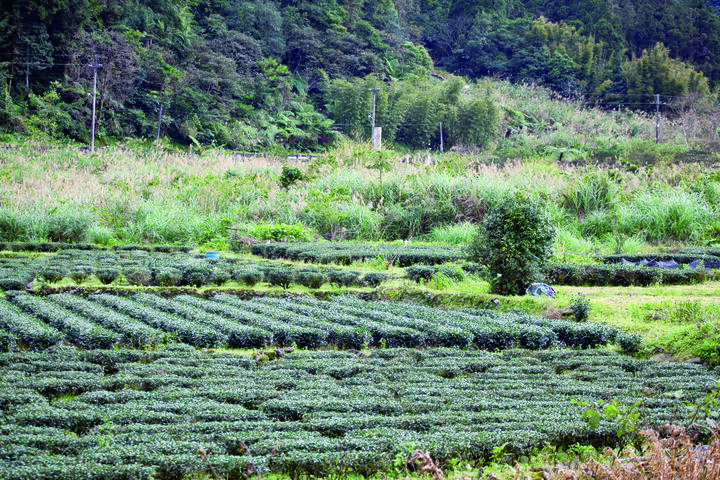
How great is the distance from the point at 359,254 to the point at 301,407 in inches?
216

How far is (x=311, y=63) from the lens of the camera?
40344 millimetres

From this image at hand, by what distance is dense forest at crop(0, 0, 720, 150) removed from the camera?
2888 cm

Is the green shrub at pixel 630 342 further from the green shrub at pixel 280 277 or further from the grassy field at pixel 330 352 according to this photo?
the green shrub at pixel 280 277

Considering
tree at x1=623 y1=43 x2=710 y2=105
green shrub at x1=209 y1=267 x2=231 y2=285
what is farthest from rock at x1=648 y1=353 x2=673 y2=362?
tree at x1=623 y1=43 x2=710 y2=105

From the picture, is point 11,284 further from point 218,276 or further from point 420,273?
point 420,273

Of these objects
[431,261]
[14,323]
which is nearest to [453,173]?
[431,261]

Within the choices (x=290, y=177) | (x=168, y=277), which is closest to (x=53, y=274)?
(x=168, y=277)

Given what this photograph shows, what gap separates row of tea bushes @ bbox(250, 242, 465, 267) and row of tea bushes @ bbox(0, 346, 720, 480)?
3.83 m

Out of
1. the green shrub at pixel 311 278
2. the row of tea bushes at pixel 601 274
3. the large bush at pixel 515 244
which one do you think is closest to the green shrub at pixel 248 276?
the green shrub at pixel 311 278

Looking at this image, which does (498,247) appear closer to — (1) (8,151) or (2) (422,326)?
(2) (422,326)

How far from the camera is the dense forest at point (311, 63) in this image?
94.7 feet

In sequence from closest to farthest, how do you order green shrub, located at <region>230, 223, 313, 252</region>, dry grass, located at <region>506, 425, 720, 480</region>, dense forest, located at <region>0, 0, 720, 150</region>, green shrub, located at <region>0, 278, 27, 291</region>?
dry grass, located at <region>506, 425, 720, 480</region>
green shrub, located at <region>0, 278, 27, 291</region>
green shrub, located at <region>230, 223, 313, 252</region>
dense forest, located at <region>0, 0, 720, 150</region>

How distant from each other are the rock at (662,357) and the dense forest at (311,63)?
2352 cm

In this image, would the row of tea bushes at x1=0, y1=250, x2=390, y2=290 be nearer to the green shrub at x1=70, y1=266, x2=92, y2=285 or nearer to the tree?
the green shrub at x1=70, y1=266, x2=92, y2=285
